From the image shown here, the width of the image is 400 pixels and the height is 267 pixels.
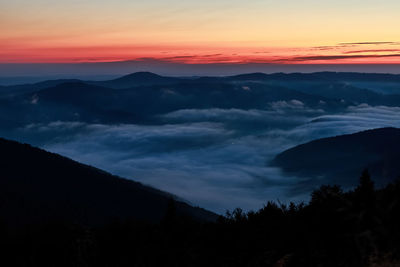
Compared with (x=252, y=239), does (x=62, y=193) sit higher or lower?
lower

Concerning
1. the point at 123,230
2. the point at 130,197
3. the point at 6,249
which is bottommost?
the point at 130,197

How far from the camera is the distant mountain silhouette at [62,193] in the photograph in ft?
368

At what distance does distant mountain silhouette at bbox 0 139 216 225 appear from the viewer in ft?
368

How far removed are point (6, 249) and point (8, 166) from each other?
4897 inches

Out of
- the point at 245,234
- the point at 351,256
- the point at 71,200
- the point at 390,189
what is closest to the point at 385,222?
the point at 351,256

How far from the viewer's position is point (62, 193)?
13112cm

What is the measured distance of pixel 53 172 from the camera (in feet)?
481

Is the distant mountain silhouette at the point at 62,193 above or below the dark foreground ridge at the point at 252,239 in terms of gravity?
below

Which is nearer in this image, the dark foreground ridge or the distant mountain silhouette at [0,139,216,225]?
the dark foreground ridge

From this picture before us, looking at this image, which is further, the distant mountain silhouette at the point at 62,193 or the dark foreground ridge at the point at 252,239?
the distant mountain silhouette at the point at 62,193

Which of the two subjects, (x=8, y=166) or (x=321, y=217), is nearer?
(x=321, y=217)

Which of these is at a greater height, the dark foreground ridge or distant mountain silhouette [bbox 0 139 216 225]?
the dark foreground ridge

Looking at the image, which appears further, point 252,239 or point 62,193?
point 62,193

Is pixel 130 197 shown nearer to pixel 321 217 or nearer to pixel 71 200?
pixel 71 200
